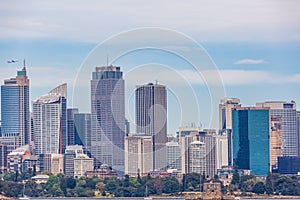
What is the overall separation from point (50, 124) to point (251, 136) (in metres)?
21.2

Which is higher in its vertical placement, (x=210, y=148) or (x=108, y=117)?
(x=108, y=117)

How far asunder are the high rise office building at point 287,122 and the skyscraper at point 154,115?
13818 millimetres

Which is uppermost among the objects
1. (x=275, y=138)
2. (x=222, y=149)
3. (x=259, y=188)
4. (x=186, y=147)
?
(x=275, y=138)

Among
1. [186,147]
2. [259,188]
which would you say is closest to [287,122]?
[186,147]

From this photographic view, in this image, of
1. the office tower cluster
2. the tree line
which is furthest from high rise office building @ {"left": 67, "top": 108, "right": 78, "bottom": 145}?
the tree line

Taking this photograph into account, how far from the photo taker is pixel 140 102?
3541 inches

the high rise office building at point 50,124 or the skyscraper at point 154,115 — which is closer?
the skyscraper at point 154,115

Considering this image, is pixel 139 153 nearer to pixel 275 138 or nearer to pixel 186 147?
pixel 186 147

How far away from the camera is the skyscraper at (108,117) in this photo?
307 feet

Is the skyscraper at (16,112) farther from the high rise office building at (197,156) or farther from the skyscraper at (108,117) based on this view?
the high rise office building at (197,156)

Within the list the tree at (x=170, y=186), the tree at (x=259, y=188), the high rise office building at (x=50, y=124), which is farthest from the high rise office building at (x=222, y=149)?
the tree at (x=259, y=188)

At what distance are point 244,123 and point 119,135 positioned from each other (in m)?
11.0

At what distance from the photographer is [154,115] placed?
89688mm

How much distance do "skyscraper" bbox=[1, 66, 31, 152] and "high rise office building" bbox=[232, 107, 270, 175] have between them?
2235 cm
